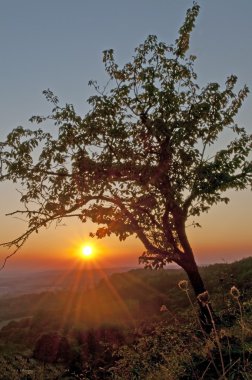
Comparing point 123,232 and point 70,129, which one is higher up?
point 70,129

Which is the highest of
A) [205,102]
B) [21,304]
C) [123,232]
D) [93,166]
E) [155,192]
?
[205,102]

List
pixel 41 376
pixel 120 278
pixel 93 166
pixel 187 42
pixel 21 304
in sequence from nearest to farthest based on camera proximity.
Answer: pixel 41 376 → pixel 93 166 → pixel 187 42 → pixel 120 278 → pixel 21 304

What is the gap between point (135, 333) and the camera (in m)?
18.5

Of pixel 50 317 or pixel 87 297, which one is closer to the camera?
pixel 50 317

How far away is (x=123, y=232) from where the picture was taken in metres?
15.9

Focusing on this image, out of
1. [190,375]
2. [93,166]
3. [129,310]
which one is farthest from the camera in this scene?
[129,310]

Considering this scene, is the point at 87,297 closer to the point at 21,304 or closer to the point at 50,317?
the point at 50,317

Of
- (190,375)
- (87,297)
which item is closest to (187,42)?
(190,375)

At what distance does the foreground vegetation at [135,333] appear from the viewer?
950 centimetres

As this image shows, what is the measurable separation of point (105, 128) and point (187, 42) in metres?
5.37

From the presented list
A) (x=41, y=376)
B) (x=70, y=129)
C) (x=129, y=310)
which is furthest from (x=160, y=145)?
(x=129, y=310)

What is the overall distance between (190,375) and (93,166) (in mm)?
9672

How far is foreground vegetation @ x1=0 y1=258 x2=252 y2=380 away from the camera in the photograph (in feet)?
31.2

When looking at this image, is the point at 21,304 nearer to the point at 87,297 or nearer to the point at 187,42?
the point at 87,297
